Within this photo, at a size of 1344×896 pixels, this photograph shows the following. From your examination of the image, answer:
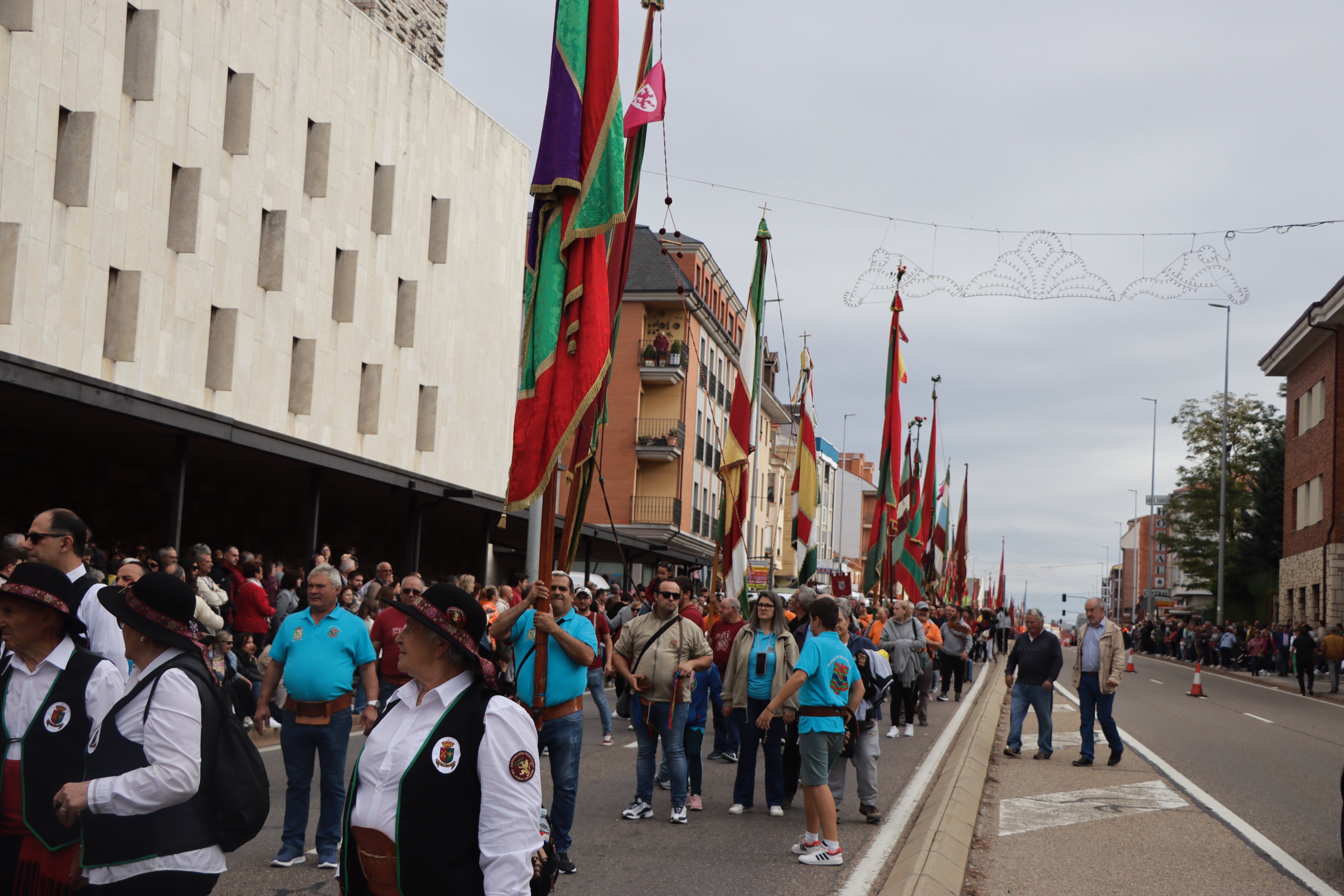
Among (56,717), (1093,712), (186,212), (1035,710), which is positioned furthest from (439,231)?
(56,717)

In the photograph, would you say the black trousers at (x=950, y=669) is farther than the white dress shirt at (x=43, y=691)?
Yes

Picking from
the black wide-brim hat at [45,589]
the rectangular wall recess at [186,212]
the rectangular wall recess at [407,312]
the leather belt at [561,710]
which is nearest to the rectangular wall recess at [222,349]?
the rectangular wall recess at [186,212]

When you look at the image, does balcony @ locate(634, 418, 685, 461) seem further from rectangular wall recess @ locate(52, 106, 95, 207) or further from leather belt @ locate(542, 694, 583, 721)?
leather belt @ locate(542, 694, 583, 721)

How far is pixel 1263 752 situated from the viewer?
16.7m

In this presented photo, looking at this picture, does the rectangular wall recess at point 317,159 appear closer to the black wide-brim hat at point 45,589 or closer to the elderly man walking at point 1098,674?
the elderly man walking at point 1098,674

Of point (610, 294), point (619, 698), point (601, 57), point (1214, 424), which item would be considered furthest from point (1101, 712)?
point (1214, 424)

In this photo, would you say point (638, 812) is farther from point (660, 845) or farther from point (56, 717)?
point (56, 717)

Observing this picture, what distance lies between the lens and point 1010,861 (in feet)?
29.2

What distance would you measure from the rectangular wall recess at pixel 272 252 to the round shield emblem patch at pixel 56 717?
2308cm

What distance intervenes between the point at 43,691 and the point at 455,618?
177cm

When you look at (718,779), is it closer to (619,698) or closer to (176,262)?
(619,698)

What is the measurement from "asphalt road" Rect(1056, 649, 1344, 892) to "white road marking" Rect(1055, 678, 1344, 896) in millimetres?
80

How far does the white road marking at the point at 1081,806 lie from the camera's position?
1050 centimetres

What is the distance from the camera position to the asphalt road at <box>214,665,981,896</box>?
7.55 meters
